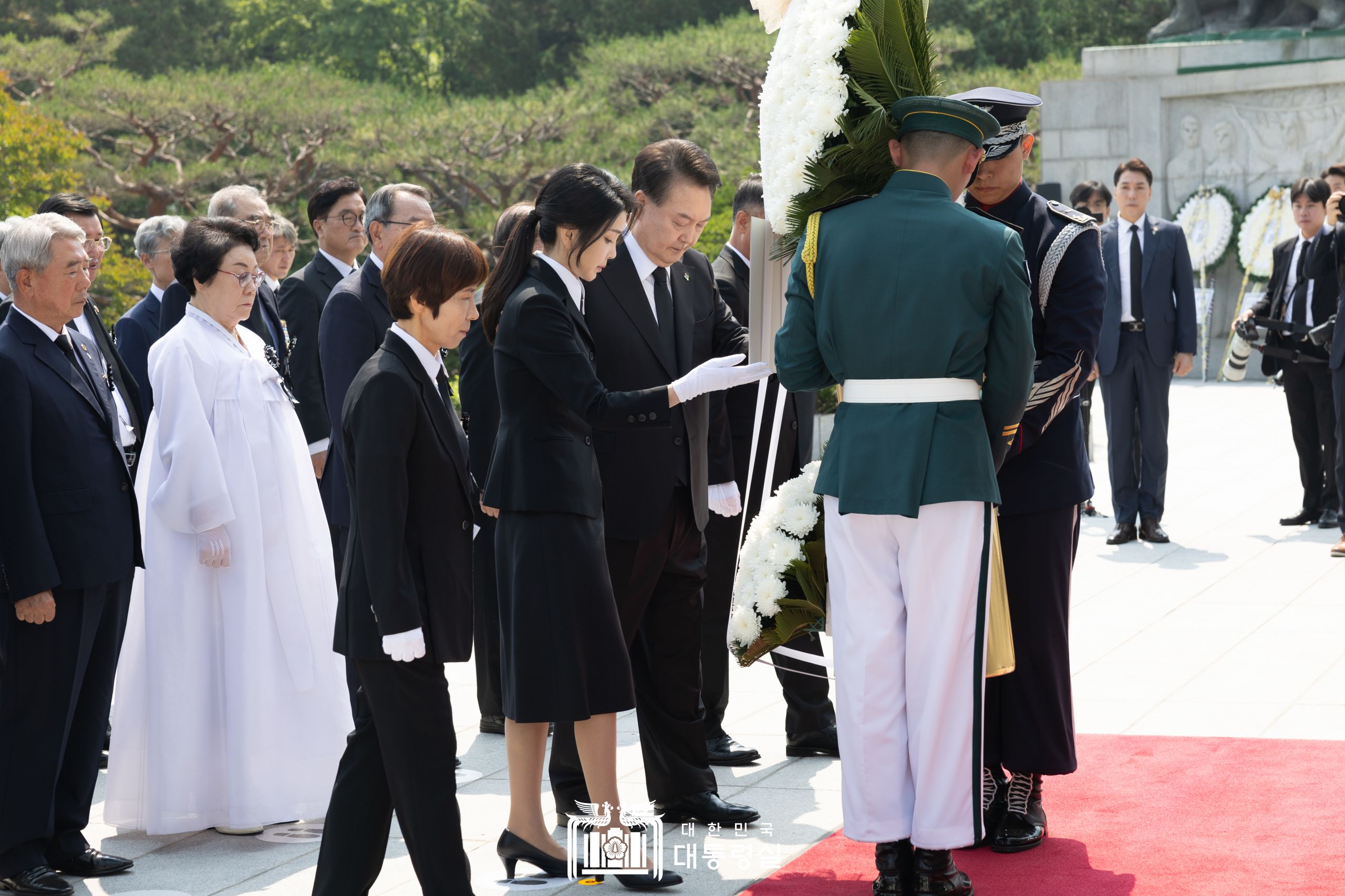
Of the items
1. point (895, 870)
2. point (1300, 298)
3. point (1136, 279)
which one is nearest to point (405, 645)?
point (895, 870)

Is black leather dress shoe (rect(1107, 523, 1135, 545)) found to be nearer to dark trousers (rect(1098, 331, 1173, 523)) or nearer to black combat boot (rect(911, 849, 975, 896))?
dark trousers (rect(1098, 331, 1173, 523))

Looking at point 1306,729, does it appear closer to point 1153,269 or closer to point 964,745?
point 964,745

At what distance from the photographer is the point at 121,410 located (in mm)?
4961

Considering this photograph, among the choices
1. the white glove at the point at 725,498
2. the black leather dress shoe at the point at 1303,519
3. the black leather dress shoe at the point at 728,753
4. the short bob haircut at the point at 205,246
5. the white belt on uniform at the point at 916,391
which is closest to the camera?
the white belt on uniform at the point at 916,391

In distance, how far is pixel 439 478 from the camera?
330 centimetres

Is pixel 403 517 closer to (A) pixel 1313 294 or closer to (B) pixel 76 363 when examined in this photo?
(B) pixel 76 363

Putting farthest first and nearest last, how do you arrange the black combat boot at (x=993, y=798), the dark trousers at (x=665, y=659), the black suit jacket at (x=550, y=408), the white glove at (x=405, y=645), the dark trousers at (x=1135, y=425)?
the dark trousers at (x=1135, y=425), the dark trousers at (x=665, y=659), the black combat boot at (x=993, y=798), the black suit jacket at (x=550, y=408), the white glove at (x=405, y=645)

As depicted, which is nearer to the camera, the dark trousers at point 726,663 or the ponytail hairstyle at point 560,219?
the ponytail hairstyle at point 560,219

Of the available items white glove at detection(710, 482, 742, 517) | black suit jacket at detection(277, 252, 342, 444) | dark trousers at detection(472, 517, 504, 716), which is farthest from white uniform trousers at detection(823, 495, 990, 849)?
Answer: black suit jacket at detection(277, 252, 342, 444)

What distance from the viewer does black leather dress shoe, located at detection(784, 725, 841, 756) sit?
4922 mm

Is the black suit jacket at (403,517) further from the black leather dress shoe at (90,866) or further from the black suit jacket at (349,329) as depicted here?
the black suit jacket at (349,329)

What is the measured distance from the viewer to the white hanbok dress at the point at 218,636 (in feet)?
14.2

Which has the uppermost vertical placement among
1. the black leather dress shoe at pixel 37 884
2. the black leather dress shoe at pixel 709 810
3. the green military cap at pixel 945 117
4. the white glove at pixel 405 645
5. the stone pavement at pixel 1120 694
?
the green military cap at pixel 945 117

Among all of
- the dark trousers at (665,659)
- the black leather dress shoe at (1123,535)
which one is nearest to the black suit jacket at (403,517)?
the dark trousers at (665,659)
